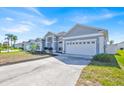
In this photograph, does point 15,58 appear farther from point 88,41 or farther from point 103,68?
point 103,68

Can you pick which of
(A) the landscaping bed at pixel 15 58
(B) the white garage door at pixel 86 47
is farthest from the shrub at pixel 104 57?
(A) the landscaping bed at pixel 15 58

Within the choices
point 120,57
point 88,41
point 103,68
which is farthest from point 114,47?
point 88,41

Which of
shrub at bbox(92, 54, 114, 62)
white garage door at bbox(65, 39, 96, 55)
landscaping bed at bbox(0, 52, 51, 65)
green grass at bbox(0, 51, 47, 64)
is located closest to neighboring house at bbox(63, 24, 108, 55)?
white garage door at bbox(65, 39, 96, 55)

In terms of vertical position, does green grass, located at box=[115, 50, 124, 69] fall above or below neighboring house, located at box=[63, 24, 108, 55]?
below

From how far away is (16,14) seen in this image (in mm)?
6605

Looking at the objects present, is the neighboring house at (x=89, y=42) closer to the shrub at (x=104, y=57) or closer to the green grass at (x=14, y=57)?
the shrub at (x=104, y=57)

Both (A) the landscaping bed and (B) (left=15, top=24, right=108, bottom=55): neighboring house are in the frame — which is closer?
(A) the landscaping bed

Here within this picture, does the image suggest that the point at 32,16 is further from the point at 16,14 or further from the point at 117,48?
the point at 117,48

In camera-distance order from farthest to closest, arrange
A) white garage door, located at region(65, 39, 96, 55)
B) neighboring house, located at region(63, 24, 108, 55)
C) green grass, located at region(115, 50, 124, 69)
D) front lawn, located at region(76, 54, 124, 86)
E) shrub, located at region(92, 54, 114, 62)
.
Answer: neighboring house, located at region(63, 24, 108, 55)
white garage door, located at region(65, 39, 96, 55)
shrub, located at region(92, 54, 114, 62)
green grass, located at region(115, 50, 124, 69)
front lawn, located at region(76, 54, 124, 86)

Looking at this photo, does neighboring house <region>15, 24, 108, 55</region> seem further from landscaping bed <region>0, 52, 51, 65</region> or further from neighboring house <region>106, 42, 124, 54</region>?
landscaping bed <region>0, 52, 51, 65</region>

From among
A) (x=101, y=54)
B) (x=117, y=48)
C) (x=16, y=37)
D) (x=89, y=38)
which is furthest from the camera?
(x=89, y=38)
